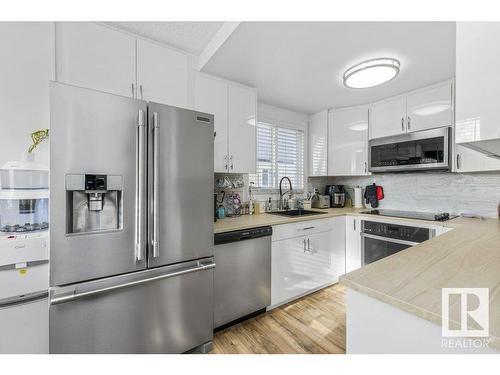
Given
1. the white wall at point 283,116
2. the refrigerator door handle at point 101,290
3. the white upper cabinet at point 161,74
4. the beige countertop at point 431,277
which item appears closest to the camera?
the beige countertop at point 431,277

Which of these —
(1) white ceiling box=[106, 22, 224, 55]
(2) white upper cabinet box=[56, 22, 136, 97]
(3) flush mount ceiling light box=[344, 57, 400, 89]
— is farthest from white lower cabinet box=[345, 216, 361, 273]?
(2) white upper cabinet box=[56, 22, 136, 97]

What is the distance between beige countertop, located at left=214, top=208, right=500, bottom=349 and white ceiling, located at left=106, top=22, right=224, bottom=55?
181 cm

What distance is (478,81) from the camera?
27.5 inches

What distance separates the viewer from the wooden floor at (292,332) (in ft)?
5.23

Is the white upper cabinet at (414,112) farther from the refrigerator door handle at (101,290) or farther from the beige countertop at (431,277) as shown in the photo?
the refrigerator door handle at (101,290)

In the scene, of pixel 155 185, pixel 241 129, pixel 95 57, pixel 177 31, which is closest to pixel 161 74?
pixel 177 31

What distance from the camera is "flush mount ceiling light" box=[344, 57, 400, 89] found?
1737mm

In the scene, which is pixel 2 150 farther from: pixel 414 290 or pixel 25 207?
pixel 414 290

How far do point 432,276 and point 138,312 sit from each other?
4.81ft

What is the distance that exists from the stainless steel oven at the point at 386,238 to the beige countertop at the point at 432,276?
0.96 metres

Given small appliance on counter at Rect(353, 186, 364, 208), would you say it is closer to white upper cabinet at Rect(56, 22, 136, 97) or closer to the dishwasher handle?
the dishwasher handle

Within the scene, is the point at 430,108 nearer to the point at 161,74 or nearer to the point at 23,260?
the point at 161,74

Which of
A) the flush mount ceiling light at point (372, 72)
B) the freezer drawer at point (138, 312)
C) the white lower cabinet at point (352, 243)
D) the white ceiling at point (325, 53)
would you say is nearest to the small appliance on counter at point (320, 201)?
the white lower cabinet at point (352, 243)

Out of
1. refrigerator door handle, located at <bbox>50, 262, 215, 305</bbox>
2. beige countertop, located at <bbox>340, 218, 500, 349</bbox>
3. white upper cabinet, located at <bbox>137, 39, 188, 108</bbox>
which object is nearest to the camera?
beige countertop, located at <bbox>340, 218, 500, 349</bbox>
